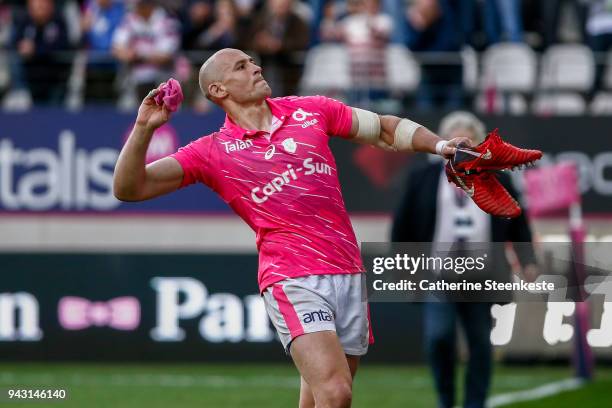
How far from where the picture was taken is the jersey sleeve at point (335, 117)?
27.1 ft

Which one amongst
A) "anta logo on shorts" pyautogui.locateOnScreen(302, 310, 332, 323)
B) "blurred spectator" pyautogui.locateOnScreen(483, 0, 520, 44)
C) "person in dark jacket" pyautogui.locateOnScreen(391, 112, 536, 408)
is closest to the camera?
"anta logo on shorts" pyautogui.locateOnScreen(302, 310, 332, 323)

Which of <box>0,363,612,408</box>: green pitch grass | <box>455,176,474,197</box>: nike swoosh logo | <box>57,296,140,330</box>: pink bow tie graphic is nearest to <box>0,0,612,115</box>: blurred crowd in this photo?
<box>57,296,140,330</box>: pink bow tie graphic

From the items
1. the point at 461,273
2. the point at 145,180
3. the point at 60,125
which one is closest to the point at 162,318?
the point at 60,125

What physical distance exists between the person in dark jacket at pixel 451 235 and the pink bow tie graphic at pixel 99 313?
18.2ft

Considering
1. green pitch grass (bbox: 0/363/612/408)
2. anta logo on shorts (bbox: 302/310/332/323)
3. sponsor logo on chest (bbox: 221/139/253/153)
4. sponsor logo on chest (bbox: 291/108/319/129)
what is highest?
sponsor logo on chest (bbox: 291/108/319/129)

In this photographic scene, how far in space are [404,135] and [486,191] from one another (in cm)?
64

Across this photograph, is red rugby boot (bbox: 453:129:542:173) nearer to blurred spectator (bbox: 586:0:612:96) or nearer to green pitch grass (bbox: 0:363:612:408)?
green pitch grass (bbox: 0:363:612:408)

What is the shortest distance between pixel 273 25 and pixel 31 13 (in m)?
2.90

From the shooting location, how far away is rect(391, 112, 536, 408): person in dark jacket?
10461mm

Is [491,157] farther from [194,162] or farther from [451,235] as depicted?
[451,235]

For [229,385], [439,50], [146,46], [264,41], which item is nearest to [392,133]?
[229,385]

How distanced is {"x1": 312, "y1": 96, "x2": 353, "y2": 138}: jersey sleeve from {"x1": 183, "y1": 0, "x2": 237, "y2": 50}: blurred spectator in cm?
826

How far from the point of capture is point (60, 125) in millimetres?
16109

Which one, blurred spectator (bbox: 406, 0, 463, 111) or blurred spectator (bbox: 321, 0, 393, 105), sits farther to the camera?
blurred spectator (bbox: 321, 0, 393, 105)
